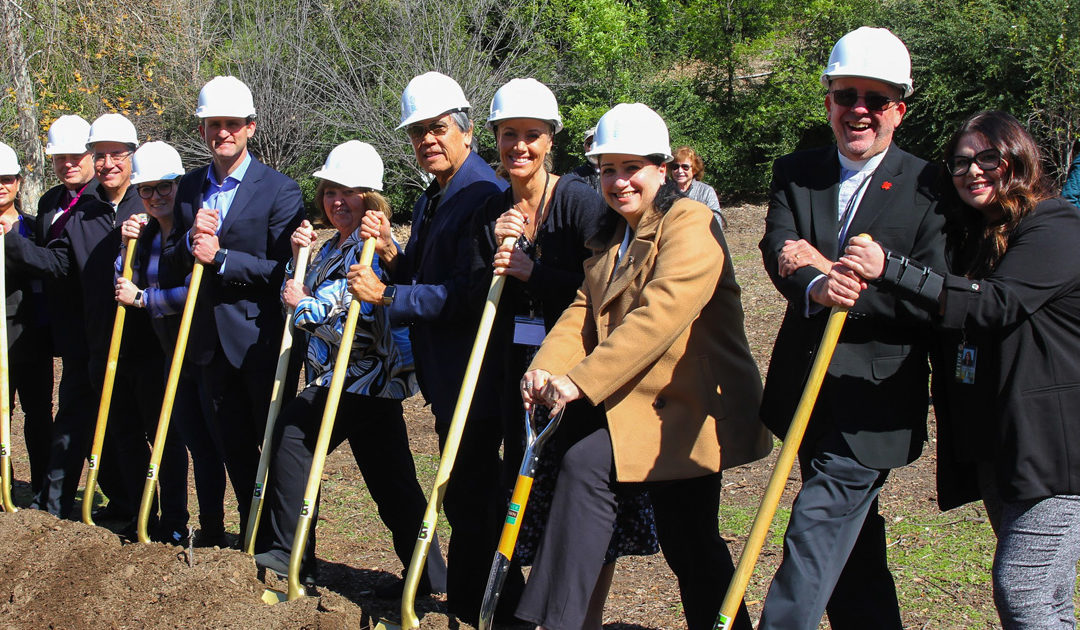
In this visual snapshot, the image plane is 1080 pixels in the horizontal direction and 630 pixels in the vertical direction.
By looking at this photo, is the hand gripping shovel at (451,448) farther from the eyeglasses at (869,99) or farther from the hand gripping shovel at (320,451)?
the eyeglasses at (869,99)

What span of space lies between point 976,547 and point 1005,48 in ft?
43.4

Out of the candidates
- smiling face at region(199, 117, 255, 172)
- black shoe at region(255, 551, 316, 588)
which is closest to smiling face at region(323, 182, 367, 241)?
smiling face at region(199, 117, 255, 172)

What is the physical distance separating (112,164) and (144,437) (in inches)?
61.9

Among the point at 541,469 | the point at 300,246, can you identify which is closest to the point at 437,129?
the point at 300,246

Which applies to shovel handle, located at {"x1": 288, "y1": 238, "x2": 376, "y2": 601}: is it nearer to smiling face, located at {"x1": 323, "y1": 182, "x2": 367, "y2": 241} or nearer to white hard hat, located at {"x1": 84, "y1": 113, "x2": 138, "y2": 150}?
smiling face, located at {"x1": 323, "y1": 182, "x2": 367, "y2": 241}

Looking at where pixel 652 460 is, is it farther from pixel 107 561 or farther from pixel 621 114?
pixel 107 561

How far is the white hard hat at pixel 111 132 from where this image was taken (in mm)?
5824

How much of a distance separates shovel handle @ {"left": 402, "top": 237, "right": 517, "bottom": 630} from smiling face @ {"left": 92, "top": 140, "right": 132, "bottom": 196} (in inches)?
117

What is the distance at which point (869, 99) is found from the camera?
129 inches

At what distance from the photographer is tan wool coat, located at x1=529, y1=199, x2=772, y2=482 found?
343cm

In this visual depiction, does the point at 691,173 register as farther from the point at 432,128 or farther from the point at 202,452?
the point at 202,452

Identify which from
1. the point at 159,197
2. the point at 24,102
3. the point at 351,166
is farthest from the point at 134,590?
the point at 24,102

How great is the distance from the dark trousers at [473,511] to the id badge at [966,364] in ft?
6.06

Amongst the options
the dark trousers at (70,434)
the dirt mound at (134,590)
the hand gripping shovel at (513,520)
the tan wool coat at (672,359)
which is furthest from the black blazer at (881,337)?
the dark trousers at (70,434)
